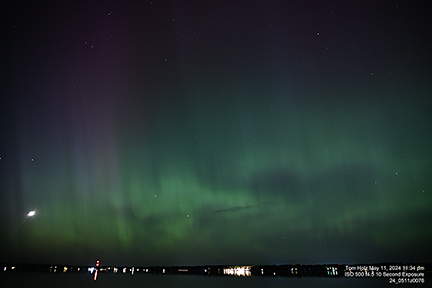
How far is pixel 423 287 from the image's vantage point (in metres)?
25.3

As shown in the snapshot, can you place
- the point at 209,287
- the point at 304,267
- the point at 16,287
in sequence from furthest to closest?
1. the point at 304,267
2. the point at 209,287
3. the point at 16,287

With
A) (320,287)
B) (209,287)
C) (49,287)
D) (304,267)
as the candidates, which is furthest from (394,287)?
(304,267)

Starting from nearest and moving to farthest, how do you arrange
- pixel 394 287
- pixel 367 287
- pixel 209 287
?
pixel 394 287, pixel 367 287, pixel 209 287

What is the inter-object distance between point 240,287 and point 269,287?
10.9 feet

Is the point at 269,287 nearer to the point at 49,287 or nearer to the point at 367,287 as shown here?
the point at 367,287

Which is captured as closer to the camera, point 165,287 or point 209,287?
point 165,287

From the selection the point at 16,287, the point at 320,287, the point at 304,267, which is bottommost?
the point at 304,267

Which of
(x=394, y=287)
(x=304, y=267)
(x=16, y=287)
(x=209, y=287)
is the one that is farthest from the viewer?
(x=304, y=267)

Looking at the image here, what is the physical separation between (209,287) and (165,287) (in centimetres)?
565

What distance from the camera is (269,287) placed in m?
29.1

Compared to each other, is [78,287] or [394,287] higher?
[78,287]

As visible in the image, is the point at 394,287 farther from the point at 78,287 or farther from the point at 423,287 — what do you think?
the point at 78,287

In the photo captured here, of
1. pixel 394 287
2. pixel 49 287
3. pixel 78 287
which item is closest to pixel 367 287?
pixel 394 287

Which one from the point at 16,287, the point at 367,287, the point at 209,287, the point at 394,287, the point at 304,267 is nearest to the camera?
the point at 16,287
